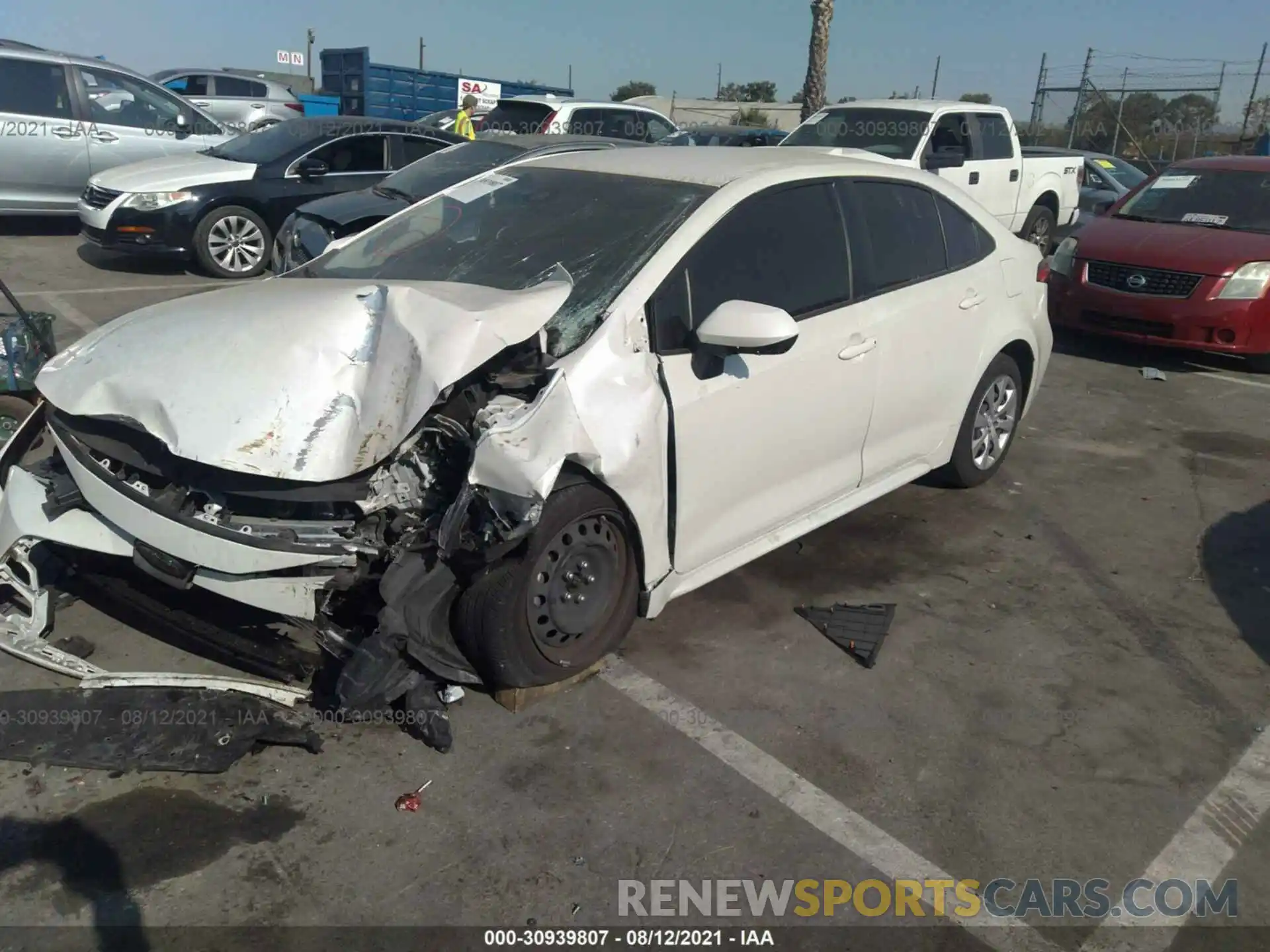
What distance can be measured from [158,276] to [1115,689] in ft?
31.4

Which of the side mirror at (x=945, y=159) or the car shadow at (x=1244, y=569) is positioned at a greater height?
the side mirror at (x=945, y=159)

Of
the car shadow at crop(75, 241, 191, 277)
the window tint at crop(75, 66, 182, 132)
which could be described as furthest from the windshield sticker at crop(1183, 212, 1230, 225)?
the window tint at crop(75, 66, 182, 132)

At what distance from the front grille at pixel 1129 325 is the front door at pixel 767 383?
5.15 meters

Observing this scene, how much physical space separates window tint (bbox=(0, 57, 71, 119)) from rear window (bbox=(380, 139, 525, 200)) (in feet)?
15.2

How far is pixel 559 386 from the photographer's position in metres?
3.10

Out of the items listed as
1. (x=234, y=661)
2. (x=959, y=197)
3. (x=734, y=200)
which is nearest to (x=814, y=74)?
(x=959, y=197)

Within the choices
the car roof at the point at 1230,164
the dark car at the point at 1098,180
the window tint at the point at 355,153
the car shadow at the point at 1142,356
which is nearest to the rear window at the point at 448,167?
the window tint at the point at 355,153

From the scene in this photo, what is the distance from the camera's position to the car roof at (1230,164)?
8992 mm

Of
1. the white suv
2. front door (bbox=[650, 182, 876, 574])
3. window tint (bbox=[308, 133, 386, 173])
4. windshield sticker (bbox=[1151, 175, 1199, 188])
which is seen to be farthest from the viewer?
the white suv

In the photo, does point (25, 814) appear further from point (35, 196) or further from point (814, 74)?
point (814, 74)

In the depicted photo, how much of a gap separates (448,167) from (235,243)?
259 cm

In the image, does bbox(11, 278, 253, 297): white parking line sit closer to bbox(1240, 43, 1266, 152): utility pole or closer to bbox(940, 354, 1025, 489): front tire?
bbox(940, 354, 1025, 489): front tire

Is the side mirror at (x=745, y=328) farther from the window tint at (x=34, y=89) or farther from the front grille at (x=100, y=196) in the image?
the window tint at (x=34, y=89)

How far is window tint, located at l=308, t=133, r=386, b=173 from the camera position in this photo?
10203 millimetres
